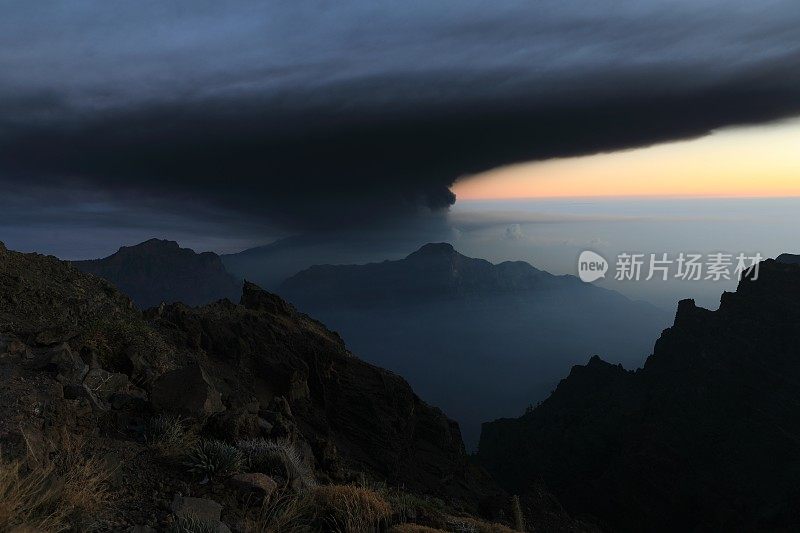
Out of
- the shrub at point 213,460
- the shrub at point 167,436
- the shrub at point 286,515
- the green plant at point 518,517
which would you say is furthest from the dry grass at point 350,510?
the green plant at point 518,517

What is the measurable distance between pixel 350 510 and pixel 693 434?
117 metres

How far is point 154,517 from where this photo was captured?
6.82m

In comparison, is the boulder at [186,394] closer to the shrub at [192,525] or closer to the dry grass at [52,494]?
the dry grass at [52,494]

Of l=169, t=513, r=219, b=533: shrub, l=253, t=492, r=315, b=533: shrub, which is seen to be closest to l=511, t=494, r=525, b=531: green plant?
l=253, t=492, r=315, b=533: shrub

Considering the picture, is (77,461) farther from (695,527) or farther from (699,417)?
(699,417)

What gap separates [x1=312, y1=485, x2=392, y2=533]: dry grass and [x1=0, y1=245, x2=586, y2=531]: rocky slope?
1.15 meters

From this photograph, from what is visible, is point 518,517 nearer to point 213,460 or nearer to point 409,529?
point 409,529

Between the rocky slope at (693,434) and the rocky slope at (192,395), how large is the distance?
50676 millimetres

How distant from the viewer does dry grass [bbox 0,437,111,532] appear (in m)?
5.78

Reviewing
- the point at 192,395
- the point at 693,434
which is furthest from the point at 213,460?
the point at 693,434

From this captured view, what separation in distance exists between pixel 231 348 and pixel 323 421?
9.00m

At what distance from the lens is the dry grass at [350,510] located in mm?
7605

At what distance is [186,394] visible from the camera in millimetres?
10828

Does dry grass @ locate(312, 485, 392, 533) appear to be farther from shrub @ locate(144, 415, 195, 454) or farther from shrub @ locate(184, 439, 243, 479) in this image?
shrub @ locate(144, 415, 195, 454)
